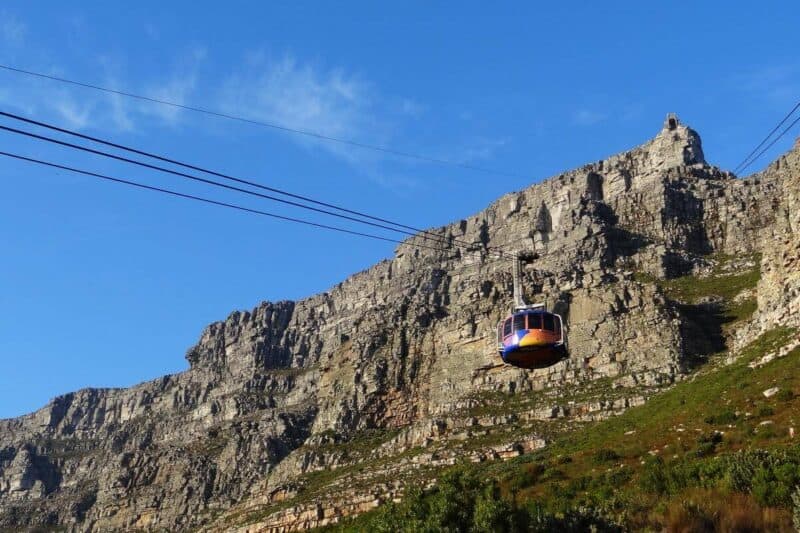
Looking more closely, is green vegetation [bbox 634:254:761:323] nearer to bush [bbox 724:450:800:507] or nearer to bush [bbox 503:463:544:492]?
bush [bbox 503:463:544:492]

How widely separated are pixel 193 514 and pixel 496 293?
51880 millimetres

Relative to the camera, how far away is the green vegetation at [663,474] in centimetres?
2678

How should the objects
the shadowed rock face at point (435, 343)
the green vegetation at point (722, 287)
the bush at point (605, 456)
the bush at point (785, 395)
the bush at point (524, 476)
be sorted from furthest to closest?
1. the shadowed rock face at point (435, 343)
2. the green vegetation at point (722, 287)
3. the bush at point (524, 476)
4. the bush at point (605, 456)
5. the bush at point (785, 395)

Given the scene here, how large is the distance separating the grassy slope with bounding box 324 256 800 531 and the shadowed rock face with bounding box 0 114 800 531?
1029cm

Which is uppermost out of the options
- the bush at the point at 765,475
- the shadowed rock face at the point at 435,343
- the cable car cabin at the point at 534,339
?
the shadowed rock face at the point at 435,343

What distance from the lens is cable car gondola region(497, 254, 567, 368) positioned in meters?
37.7

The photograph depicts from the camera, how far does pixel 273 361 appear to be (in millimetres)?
173500

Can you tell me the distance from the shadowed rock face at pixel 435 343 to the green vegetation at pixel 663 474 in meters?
12.4

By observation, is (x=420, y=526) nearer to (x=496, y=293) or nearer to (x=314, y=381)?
(x=496, y=293)

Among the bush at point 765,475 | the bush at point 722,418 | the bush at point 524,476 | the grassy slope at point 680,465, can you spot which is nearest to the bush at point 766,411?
the grassy slope at point 680,465

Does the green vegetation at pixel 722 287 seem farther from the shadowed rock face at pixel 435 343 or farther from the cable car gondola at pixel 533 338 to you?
the cable car gondola at pixel 533 338

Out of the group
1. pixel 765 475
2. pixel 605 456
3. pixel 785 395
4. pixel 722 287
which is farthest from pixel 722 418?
pixel 722 287

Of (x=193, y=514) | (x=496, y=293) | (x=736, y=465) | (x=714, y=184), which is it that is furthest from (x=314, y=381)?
(x=736, y=465)

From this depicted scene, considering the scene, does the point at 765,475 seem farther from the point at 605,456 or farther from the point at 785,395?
the point at 605,456
